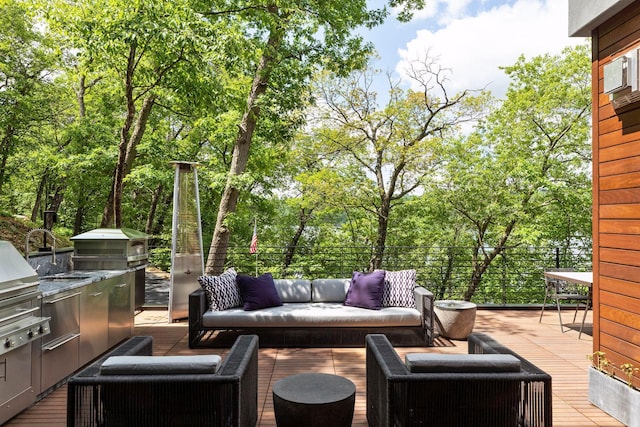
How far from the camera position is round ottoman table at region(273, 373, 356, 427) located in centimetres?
232

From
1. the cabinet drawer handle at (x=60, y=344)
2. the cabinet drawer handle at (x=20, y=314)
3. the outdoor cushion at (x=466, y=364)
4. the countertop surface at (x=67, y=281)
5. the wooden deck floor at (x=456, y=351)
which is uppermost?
the countertop surface at (x=67, y=281)

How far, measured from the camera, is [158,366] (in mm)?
2143

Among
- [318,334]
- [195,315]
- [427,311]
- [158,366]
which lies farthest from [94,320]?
[427,311]

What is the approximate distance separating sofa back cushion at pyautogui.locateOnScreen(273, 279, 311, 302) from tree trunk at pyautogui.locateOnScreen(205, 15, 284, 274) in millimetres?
2117

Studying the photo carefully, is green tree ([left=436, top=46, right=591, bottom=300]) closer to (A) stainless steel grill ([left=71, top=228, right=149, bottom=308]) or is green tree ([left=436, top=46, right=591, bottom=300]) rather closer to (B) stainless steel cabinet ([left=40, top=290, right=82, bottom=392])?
(A) stainless steel grill ([left=71, top=228, right=149, bottom=308])

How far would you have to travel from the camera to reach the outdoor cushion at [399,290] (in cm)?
500

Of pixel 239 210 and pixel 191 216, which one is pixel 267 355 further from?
pixel 239 210

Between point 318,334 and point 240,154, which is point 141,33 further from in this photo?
point 318,334

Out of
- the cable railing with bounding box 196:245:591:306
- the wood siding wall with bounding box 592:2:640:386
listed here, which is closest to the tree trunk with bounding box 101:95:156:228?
the cable railing with bounding box 196:245:591:306

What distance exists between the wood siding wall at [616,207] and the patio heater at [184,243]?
4.91 m

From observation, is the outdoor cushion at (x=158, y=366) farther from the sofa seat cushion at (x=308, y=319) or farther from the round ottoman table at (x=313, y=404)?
the sofa seat cushion at (x=308, y=319)

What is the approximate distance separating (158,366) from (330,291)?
3312 millimetres

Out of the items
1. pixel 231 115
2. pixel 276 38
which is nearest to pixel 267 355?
pixel 276 38

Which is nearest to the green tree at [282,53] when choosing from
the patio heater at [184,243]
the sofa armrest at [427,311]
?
the patio heater at [184,243]
